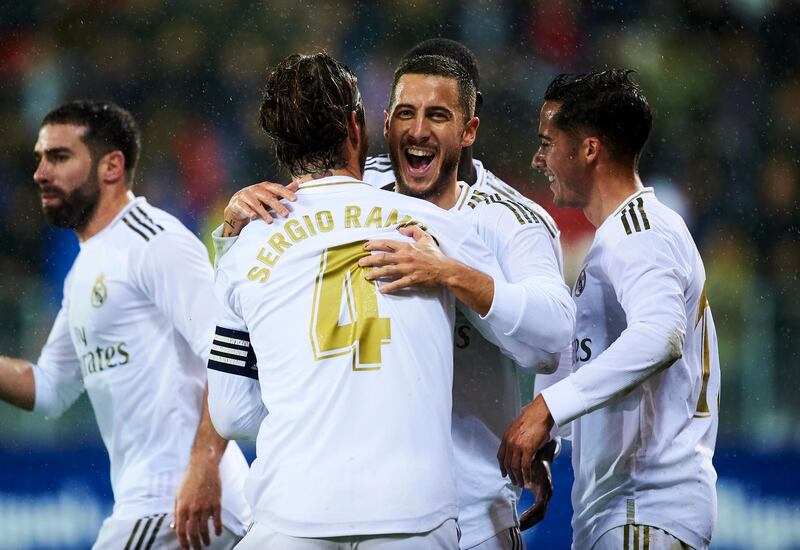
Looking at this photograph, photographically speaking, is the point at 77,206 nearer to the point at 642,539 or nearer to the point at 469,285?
the point at 469,285

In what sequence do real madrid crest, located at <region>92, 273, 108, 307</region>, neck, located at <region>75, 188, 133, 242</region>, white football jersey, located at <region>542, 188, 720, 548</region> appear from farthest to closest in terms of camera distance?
1. neck, located at <region>75, 188, 133, 242</region>
2. real madrid crest, located at <region>92, 273, 108, 307</region>
3. white football jersey, located at <region>542, 188, 720, 548</region>

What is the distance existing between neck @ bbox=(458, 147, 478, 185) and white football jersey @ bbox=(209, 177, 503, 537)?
1.00 meters

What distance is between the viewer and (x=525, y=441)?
2.54 metres

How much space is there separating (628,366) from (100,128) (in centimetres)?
253

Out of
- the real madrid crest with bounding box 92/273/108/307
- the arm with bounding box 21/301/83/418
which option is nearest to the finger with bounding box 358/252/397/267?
the real madrid crest with bounding box 92/273/108/307

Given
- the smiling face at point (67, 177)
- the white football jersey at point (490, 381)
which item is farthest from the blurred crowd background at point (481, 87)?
the white football jersey at point (490, 381)

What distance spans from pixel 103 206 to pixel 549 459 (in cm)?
199

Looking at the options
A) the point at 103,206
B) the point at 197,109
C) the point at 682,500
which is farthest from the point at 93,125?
the point at 197,109

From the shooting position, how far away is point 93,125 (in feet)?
14.1

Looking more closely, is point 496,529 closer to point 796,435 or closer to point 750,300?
point 796,435

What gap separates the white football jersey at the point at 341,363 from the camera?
216 centimetres

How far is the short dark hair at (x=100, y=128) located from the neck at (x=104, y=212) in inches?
6.4

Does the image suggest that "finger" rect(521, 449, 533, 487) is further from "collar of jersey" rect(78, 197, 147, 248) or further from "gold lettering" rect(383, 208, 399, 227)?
"collar of jersey" rect(78, 197, 147, 248)

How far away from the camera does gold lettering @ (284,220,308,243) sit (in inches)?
91.9
